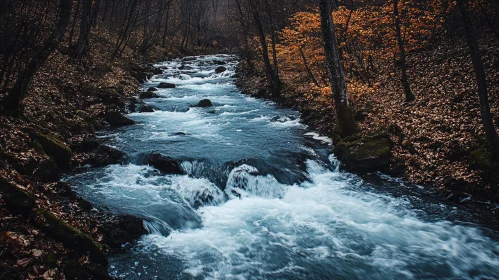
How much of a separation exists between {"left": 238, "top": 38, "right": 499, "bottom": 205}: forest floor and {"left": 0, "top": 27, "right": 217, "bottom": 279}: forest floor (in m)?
7.99

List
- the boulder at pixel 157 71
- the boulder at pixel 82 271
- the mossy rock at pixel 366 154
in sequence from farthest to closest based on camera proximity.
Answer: the boulder at pixel 157 71 → the mossy rock at pixel 366 154 → the boulder at pixel 82 271

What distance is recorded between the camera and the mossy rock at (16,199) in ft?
16.8

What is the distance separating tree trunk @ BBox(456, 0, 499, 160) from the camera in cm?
777

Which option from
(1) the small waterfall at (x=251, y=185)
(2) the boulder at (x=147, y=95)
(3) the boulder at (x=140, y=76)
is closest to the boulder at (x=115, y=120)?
(2) the boulder at (x=147, y=95)

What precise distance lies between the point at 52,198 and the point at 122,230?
1.57 metres

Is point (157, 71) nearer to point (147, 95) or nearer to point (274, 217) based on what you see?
point (147, 95)

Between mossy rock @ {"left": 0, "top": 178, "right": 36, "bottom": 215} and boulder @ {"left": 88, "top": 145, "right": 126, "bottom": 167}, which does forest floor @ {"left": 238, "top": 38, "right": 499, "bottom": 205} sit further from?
mossy rock @ {"left": 0, "top": 178, "right": 36, "bottom": 215}

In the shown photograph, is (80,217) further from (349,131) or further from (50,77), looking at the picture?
(50,77)

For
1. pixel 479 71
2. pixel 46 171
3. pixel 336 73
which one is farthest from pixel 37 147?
pixel 479 71

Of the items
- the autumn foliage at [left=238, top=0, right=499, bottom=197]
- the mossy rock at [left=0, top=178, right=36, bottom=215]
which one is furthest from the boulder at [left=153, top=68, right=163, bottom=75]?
the mossy rock at [left=0, top=178, right=36, bottom=215]

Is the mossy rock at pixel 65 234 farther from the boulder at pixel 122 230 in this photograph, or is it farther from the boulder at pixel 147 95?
the boulder at pixel 147 95

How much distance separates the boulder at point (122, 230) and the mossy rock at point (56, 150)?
374 centimetres

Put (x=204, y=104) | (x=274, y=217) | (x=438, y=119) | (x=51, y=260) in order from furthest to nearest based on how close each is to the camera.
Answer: (x=204, y=104) < (x=438, y=119) < (x=274, y=217) < (x=51, y=260)

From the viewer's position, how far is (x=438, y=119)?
11.5 m
